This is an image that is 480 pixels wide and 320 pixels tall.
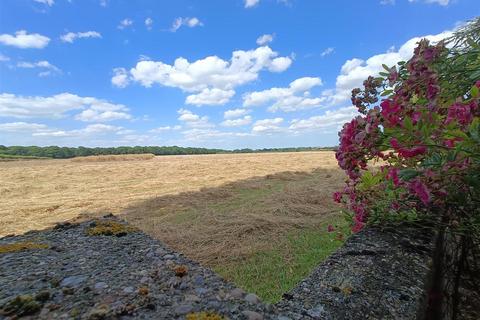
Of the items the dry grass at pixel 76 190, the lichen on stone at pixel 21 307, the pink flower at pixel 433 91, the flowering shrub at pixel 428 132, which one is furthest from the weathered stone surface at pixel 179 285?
the dry grass at pixel 76 190

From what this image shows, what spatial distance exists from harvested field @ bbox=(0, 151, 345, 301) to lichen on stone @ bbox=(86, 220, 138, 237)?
52.2 inches

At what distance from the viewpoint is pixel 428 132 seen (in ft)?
3.61

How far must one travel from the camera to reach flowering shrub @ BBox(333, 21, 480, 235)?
1.09 metres

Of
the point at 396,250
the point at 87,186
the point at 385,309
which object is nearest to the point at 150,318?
the point at 385,309

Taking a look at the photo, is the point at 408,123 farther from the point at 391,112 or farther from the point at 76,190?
the point at 76,190

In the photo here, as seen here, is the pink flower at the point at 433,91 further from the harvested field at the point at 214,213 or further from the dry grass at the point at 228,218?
the dry grass at the point at 228,218

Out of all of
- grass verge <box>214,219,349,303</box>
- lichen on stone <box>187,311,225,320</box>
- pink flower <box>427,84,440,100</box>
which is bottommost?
grass verge <box>214,219,349,303</box>

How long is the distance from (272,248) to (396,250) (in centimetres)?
257

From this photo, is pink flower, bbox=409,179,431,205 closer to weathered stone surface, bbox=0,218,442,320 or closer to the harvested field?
weathered stone surface, bbox=0,218,442,320

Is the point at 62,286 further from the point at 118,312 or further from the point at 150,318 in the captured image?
the point at 150,318

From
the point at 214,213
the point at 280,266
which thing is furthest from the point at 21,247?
the point at 214,213

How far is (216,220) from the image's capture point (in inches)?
230

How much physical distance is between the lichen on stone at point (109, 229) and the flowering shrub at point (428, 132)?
1.61m

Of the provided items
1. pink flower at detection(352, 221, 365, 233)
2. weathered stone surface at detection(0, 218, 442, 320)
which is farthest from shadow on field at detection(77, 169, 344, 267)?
weathered stone surface at detection(0, 218, 442, 320)
